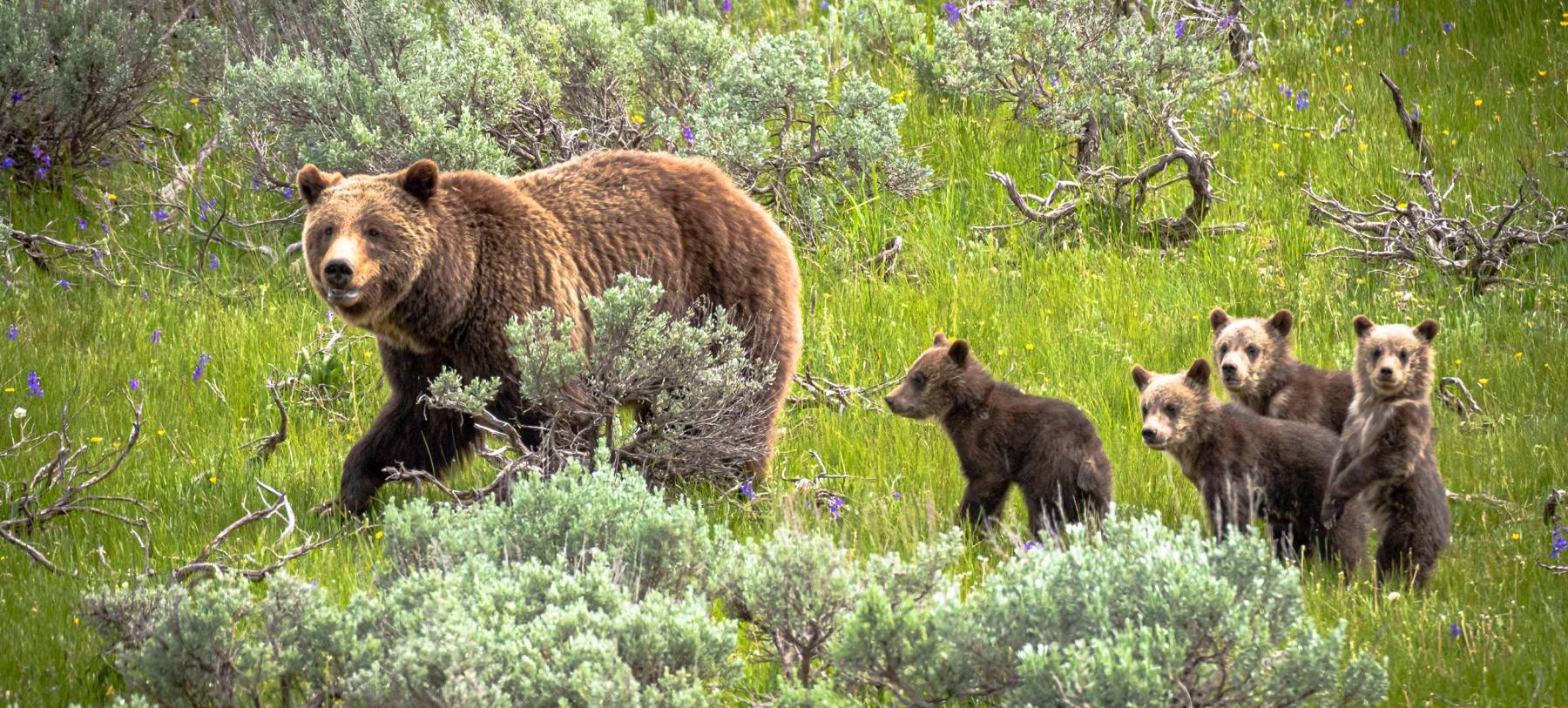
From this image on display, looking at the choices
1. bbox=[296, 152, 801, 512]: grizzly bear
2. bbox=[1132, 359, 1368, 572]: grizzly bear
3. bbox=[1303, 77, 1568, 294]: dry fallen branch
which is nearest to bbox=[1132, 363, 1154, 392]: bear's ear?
bbox=[1132, 359, 1368, 572]: grizzly bear

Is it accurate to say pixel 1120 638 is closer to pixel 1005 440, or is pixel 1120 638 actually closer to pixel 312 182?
pixel 1005 440

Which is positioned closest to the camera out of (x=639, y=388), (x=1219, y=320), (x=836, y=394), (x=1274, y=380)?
(x=639, y=388)

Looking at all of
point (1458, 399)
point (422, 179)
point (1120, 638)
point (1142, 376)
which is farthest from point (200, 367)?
point (1458, 399)

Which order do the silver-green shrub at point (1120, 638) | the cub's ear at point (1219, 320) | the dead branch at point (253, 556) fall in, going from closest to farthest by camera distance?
1. the silver-green shrub at point (1120, 638)
2. the dead branch at point (253, 556)
3. the cub's ear at point (1219, 320)

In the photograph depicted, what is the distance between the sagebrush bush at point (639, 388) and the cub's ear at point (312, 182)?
45.4 inches

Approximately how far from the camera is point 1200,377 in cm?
626

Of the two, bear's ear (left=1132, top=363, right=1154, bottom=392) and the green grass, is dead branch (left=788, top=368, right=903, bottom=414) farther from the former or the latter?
bear's ear (left=1132, top=363, right=1154, bottom=392)

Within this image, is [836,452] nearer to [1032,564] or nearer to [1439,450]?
[1439,450]

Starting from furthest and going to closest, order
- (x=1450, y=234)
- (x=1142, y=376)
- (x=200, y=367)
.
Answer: (x=1450, y=234)
(x=200, y=367)
(x=1142, y=376)

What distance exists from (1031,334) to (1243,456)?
2.72 metres

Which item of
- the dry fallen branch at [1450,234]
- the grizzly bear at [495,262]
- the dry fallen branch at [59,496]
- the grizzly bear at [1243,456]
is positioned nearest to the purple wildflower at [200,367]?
the dry fallen branch at [59,496]

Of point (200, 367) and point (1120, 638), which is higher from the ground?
point (1120, 638)

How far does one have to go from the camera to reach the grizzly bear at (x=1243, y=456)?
6094mm

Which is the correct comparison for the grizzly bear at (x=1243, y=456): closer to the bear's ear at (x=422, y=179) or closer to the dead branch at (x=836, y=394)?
the dead branch at (x=836, y=394)
